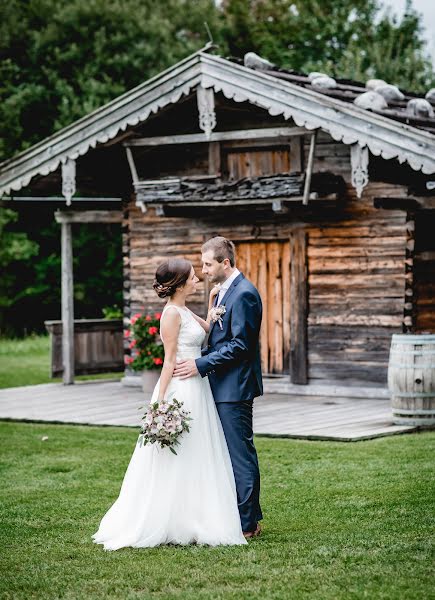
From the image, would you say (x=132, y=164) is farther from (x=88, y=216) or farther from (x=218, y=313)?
(x=218, y=313)

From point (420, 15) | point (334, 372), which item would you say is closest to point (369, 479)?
point (334, 372)

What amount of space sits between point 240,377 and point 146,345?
8733 millimetres

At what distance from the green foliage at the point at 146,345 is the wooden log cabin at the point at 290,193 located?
1416mm

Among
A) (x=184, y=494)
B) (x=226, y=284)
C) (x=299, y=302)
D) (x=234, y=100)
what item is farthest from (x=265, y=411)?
(x=184, y=494)

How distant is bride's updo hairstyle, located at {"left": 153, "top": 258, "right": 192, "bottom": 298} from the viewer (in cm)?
752

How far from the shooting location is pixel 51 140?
17016 mm

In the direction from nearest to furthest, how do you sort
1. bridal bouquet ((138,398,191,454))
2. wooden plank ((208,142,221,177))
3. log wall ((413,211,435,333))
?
bridal bouquet ((138,398,191,454)) → log wall ((413,211,435,333)) → wooden plank ((208,142,221,177))

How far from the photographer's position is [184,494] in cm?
727

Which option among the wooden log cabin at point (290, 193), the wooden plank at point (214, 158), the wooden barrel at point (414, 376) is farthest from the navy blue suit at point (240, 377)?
the wooden plank at point (214, 158)

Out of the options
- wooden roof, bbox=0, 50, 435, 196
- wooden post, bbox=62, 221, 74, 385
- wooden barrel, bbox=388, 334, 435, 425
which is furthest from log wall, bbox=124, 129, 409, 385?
wooden barrel, bbox=388, 334, 435, 425

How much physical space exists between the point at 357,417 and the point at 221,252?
6.45 meters

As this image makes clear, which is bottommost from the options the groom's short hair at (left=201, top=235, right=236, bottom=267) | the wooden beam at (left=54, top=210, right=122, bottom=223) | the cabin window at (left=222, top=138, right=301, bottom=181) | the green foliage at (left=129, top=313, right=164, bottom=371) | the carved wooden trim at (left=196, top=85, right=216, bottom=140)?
the green foliage at (left=129, top=313, right=164, bottom=371)

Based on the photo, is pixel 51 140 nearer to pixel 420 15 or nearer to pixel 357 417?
pixel 357 417

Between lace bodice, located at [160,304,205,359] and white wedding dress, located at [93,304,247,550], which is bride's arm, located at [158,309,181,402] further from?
white wedding dress, located at [93,304,247,550]
